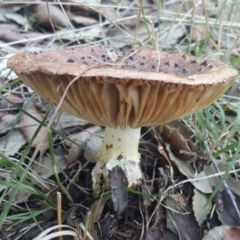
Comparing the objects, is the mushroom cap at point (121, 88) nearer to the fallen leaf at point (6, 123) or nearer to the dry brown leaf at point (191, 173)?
the dry brown leaf at point (191, 173)

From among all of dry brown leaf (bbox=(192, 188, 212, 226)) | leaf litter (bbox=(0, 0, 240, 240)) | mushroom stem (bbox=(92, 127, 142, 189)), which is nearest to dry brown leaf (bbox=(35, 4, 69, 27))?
leaf litter (bbox=(0, 0, 240, 240))

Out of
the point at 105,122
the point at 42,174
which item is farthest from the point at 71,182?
the point at 105,122

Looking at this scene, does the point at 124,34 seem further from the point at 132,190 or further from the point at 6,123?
the point at 132,190

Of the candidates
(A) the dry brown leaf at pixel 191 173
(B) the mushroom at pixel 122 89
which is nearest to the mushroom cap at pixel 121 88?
(B) the mushroom at pixel 122 89

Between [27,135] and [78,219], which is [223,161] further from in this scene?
[27,135]

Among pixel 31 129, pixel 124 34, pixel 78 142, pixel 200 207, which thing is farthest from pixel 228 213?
pixel 124 34

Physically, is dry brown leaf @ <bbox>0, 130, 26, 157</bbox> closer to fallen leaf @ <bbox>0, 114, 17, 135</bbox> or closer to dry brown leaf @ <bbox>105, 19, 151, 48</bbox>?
fallen leaf @ <bbox>0, 114, 17, 135</bbox>
